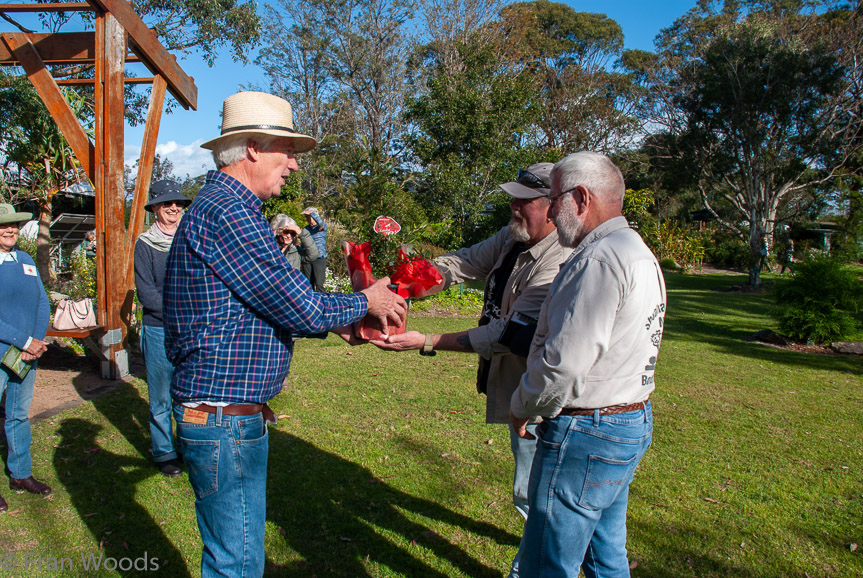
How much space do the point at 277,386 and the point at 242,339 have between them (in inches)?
10.6

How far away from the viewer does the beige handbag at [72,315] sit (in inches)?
254

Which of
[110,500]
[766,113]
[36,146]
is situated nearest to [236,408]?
[110,500]

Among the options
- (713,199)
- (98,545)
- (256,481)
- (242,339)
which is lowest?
(98,545)

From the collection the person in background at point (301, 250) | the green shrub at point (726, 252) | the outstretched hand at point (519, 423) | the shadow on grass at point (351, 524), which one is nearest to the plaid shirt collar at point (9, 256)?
the person in background at point (301, 250)

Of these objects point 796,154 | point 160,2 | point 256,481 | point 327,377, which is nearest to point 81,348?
point 327,377

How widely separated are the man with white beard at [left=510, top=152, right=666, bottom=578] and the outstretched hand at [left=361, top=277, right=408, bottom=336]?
27.1 inches

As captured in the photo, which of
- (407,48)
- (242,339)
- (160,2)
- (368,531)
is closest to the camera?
(242,339)

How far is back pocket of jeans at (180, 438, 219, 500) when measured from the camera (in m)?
2.09

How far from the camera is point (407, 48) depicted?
34.4m

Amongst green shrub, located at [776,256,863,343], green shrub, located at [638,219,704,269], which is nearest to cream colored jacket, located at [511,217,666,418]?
green shrub, located at [776,256,863,343]

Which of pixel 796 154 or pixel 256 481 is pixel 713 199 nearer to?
pixel 796 154

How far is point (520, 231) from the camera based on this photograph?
3.06m

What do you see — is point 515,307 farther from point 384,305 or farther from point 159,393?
point 159,393

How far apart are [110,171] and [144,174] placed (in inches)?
18.3
